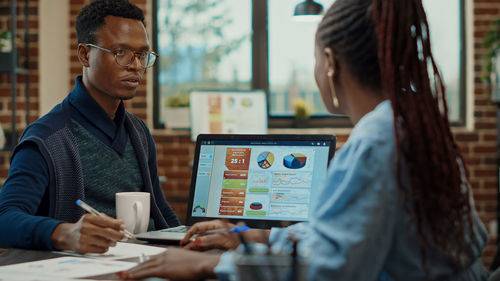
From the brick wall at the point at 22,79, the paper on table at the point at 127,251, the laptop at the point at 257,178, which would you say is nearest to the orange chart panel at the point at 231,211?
the laptop at the point at 257,178

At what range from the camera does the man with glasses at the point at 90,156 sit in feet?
4.01

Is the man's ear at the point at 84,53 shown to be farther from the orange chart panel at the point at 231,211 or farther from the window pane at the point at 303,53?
the window pane at the point at 303,53

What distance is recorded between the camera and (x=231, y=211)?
1411 millimetres

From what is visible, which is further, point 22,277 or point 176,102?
point 176,102

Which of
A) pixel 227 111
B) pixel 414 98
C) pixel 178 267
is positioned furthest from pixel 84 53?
pixel 227 111

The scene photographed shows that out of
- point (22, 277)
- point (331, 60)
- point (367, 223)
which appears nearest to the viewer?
point (367, 223)

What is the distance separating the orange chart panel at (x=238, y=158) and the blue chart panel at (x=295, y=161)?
0.10 m

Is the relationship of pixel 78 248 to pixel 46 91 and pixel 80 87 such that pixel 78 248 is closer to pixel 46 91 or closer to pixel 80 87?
pixel 80 87

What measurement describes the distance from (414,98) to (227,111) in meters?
2.99

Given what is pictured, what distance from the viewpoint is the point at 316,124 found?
411cm


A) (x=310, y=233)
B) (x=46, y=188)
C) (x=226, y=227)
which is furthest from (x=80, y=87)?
(x=310, y=233)

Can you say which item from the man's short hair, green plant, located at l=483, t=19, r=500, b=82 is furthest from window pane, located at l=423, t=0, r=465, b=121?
the man's short hair

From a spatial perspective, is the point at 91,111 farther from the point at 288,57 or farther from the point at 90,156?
the point at 288,57

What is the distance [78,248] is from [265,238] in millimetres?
397
